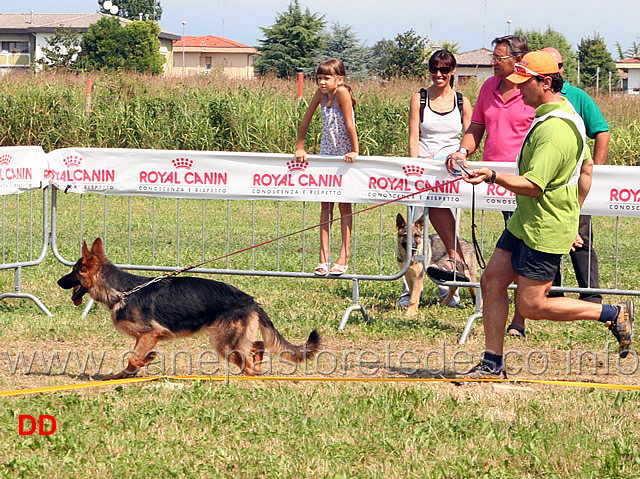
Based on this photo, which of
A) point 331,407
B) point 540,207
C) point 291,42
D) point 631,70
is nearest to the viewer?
point 331,407

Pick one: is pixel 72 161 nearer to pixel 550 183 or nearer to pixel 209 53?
pixel 550 183

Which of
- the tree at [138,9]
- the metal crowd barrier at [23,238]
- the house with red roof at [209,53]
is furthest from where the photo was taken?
the tree at [138,9]

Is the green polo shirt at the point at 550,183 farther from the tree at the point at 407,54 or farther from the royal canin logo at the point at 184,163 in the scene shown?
the tree at the point at 407,54

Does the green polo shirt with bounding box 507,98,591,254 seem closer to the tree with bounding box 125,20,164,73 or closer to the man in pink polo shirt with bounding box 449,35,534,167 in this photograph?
the man in pink polo shirt with bounding box 449,35,534,167

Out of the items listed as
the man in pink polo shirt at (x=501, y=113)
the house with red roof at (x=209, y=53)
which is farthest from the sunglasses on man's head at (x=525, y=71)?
the house with red roof at (x=209, y=53)

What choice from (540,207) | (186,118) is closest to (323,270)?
(540,207)

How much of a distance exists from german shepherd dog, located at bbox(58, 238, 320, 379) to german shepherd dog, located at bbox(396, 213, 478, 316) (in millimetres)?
2107

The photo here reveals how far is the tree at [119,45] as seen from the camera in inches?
2600

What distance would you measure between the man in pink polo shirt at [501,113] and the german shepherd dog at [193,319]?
6.71 feet

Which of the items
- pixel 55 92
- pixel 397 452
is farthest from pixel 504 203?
pixel 55 92

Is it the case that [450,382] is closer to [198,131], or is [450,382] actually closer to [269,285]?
[269,285]

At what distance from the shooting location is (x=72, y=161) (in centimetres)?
771

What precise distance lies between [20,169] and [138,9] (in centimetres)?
11665

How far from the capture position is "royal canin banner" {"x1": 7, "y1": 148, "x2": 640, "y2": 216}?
6977 millimetres
